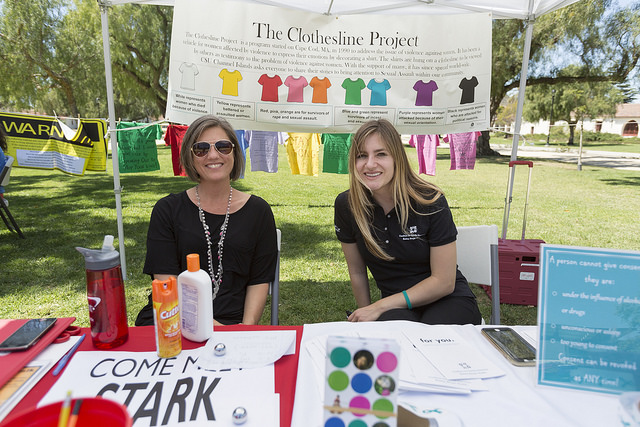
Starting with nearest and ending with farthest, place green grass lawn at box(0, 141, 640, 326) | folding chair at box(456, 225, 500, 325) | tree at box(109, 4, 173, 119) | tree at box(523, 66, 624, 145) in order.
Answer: folding chair at box(456, 225, 500, 325), green grass lawn at box(0, 141, 640, 326), tree at box(109, 4, 173, 119), tree at box(523, 66, 624, 145)

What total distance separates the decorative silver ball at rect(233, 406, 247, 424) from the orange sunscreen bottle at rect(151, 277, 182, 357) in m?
0.32

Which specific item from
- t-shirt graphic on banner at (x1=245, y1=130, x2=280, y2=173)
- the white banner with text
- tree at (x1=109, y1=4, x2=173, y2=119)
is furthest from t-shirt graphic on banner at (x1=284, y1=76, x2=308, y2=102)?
tree at (x1=109, y1=4, x2=173, y2=119)

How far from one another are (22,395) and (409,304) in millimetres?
1453

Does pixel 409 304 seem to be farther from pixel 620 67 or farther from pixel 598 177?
pixel 620 67

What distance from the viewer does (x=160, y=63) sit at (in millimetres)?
17031

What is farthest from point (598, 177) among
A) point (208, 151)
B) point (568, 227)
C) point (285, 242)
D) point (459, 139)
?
point (208, 151)

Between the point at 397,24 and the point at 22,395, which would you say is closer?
the point at 22,395

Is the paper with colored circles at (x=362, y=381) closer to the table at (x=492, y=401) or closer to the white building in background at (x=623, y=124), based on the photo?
the table at (x=492, y=401)

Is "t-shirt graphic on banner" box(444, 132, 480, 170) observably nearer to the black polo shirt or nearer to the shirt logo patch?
the black polo shirt

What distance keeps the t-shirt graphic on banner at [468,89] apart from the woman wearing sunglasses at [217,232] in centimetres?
223

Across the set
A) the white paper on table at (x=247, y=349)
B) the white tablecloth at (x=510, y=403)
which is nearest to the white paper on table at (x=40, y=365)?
the white paper on table at (x=247, y=349)

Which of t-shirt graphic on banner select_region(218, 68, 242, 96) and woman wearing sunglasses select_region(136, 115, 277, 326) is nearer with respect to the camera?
woman wearing sunglasses select_region(136, 115, 277, 326)

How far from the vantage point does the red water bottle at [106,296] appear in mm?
1008

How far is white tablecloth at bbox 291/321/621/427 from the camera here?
0.88 metres
